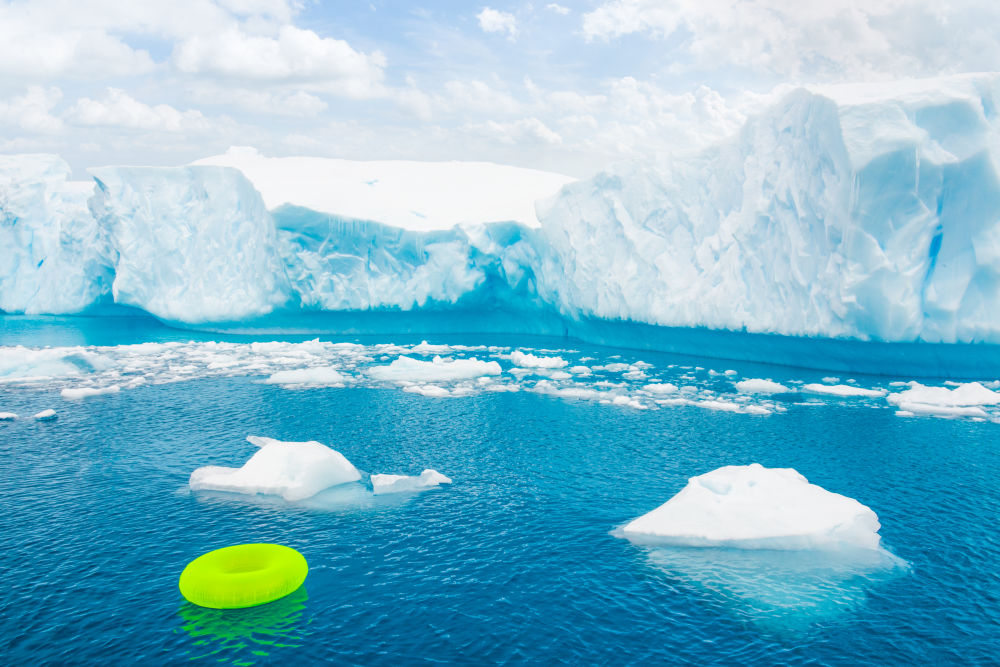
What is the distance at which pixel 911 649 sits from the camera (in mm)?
7672

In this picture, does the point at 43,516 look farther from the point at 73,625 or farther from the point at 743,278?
the point at 743,278

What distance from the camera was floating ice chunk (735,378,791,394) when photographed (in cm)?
2038

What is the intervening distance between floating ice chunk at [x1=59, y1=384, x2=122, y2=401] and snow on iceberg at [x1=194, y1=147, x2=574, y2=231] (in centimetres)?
1304

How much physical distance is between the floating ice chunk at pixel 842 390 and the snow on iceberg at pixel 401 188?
50.3 feet

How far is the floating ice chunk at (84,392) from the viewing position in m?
19.4

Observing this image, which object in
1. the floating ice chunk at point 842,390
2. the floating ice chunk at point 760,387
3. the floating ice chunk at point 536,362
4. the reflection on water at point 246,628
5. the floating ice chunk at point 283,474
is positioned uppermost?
the floating ice chunk at point 842,390

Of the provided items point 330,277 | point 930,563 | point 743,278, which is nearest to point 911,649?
point 930,563

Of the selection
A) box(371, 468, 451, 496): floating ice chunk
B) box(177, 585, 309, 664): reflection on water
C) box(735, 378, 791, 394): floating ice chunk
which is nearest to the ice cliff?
box(735, 378, 791, 394): floating ice chunk

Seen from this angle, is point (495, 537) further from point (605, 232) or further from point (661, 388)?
point (605, 232)

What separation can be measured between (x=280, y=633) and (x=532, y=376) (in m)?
16.1

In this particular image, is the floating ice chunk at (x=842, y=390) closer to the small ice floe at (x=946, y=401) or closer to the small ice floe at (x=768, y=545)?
the small ice floe at (x=946, y=401)

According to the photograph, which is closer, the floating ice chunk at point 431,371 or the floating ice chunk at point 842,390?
the floating ice chunk at point 842,390

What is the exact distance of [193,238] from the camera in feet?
105

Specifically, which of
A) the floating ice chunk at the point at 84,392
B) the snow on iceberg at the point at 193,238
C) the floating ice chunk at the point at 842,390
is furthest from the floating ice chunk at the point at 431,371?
the snow on iceberg at the point at 193,238
